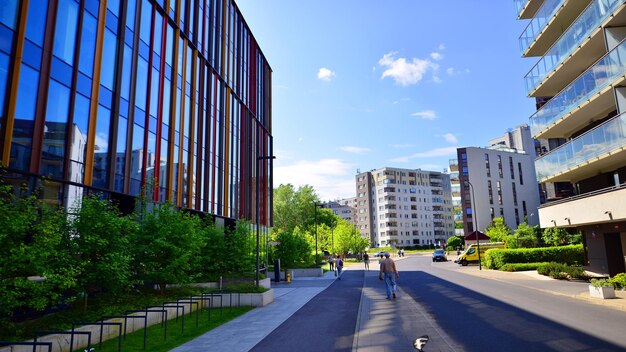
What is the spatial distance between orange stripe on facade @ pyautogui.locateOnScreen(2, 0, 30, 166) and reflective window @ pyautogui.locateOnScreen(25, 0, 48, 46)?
1.04 feet

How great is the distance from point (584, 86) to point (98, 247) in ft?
75.6

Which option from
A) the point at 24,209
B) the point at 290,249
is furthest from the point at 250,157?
the point at 24,209

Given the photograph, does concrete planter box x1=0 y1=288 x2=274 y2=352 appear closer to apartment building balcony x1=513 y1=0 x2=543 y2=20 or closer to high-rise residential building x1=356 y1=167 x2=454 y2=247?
apartment building balcony x1=513 y1=0 x2=543 y2=20

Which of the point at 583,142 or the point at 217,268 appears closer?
the point at 583,142

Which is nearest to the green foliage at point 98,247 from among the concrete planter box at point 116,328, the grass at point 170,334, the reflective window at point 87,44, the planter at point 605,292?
the concrete planter box at point 116,328

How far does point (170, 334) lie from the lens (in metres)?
10.9

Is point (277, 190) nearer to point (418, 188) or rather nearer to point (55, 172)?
point (418, 188)

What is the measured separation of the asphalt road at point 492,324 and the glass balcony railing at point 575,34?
1335 cm

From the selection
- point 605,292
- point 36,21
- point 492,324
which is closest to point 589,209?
point 605,292

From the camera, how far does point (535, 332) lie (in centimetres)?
957

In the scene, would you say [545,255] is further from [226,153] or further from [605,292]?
[226,153]

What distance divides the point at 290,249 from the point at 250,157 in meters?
10.2

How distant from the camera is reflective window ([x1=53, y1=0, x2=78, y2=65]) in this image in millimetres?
15645

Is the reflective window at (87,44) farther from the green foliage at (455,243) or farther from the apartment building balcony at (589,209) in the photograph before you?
the green foliage at (455,243)
